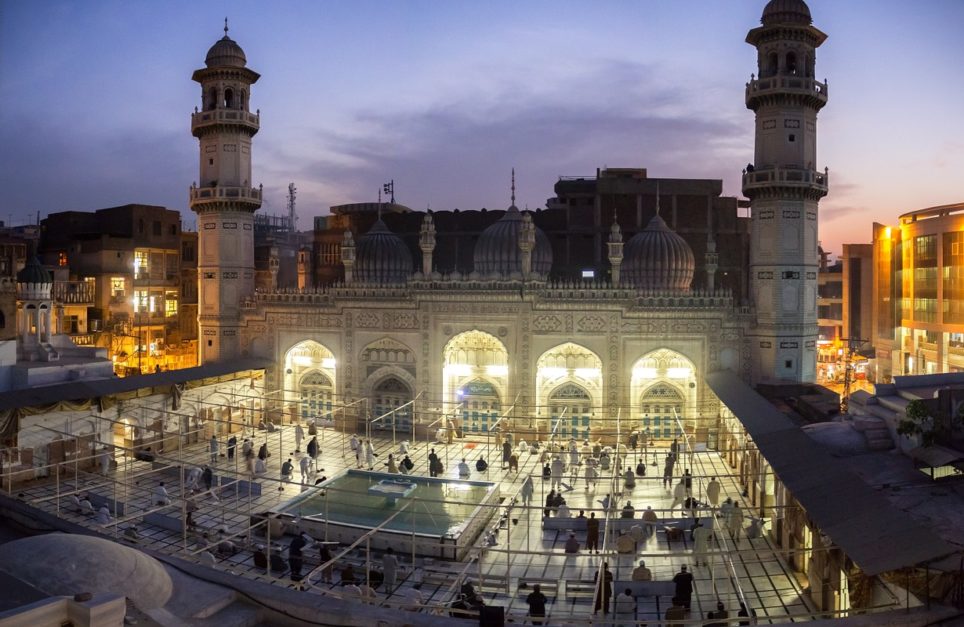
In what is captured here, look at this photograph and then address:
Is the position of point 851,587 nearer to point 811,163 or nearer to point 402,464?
point 402,464

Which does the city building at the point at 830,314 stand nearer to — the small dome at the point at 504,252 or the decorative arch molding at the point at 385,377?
the small dome at the point at 504,252

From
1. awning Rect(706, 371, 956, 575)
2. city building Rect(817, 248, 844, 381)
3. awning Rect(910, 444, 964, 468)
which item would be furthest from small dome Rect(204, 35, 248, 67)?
city building Rect(817, 248, 844, 381)

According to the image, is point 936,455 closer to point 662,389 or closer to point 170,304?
point 662,389

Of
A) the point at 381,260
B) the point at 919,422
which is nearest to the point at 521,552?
the point at 919,422

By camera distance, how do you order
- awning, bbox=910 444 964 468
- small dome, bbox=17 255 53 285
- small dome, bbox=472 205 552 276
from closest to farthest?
1. awning, bbox=910 444 964 468
2. small dome, bbox=17 255 53 285
3. small dome, bbox=472 205 552 276

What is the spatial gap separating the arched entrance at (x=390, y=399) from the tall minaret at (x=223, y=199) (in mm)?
7729

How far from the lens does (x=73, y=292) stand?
4434 centimetres

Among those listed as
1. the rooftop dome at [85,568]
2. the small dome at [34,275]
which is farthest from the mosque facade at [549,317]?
the rooftop dome at [85,568]

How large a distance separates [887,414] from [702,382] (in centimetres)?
1065

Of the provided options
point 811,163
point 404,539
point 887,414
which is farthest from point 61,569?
point 811,163

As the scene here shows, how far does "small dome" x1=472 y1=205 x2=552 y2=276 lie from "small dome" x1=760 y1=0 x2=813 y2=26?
13078 mm

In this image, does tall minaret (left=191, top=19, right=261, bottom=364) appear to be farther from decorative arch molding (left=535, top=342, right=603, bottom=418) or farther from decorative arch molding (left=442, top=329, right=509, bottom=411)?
decorative arch molding (left=535, top=342, right=603, bottom=418)

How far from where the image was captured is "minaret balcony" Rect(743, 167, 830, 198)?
29.2 meters

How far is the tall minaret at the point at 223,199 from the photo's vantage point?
35.2 m
